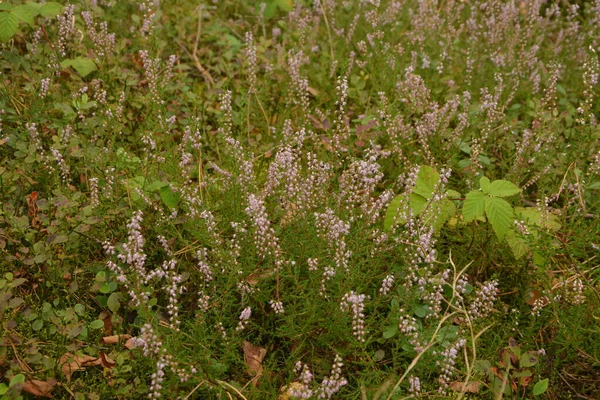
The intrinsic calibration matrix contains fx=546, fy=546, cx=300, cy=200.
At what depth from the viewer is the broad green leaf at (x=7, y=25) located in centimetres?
379

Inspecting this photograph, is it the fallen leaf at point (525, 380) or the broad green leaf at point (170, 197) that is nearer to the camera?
Result: the fallen leaf at point (525, 380)

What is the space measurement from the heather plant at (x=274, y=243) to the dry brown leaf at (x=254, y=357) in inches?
0.4

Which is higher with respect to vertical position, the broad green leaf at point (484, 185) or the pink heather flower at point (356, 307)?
the broad green leaf at point (484, 185)

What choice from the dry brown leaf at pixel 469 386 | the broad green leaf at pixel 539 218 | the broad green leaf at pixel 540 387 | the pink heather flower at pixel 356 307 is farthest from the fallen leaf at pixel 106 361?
the broad green leaf at pixel 539 218

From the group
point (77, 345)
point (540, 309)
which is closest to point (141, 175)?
point (77, 345)

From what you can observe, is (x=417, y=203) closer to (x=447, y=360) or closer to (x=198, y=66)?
(x=447, y=360)

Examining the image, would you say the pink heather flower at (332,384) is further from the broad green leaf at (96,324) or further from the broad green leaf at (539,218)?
the broad green leaf at (539,218)

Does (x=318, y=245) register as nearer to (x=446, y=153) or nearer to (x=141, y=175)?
(x=141, y=175)

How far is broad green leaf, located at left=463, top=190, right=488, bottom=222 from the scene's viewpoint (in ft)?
10.4

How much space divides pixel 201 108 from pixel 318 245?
1994mm

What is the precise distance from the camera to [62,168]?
11.5ft

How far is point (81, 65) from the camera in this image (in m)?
4.34

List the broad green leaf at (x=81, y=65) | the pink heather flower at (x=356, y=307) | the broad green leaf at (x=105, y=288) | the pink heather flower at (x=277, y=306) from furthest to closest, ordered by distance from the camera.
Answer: the broad green leaf at (x=81, y=65)
the broad green leaf at (x=105, y=288)
the pink heather flower at (x=277, y=306)
the pink heather flower at (x=356, y=307)

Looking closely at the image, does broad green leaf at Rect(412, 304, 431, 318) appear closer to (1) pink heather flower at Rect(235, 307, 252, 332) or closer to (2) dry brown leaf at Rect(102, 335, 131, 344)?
(1) pink heather flower at Rect(235, 307, 252, 332)
